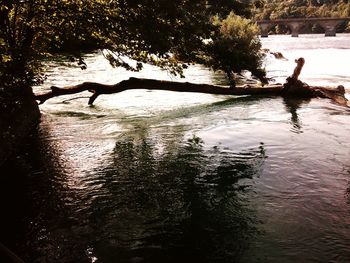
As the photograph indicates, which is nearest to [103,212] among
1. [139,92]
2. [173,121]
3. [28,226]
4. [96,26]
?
[28,226]

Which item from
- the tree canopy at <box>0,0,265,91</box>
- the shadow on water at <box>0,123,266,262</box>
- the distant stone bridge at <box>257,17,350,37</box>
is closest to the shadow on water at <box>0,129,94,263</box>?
the shadow on water at <box>0,123,266,262</box>

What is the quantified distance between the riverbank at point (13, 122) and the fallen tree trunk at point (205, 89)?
7.34 feet

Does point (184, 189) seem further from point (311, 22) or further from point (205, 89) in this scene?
point (311, 22)

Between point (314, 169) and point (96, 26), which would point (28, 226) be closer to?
point (96, 26)

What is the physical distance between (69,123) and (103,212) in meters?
8.63

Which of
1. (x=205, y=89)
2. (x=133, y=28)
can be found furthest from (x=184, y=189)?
(x=205, y=89)

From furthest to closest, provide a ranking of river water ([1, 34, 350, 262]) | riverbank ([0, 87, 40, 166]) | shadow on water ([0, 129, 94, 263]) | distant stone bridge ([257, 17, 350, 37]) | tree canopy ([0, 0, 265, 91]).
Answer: distant stone bridge ([257, 17, 350, 37]), riverbank ([0, 87, 40, 166]), tree canopy ([0, 0, 265, 91]), river water ([1, 34, 350, 262]), shadow on water ([0, 129, 94, 263])

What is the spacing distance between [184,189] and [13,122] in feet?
22.5

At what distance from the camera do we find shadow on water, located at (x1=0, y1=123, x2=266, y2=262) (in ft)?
20.4

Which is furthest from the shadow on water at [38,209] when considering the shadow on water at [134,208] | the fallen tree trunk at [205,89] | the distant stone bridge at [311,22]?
the distant stone bridge at [311,22]

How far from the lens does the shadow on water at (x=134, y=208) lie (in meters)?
6.22

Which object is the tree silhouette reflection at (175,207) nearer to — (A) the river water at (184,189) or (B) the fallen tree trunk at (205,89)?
(A) the river water at (184,189)

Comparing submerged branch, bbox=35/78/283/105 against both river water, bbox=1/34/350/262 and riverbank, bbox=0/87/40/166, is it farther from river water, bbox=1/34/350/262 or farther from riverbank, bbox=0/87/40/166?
riverbank, bbox=0/87/40/166

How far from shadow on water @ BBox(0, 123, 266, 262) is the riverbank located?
21.6 inches
